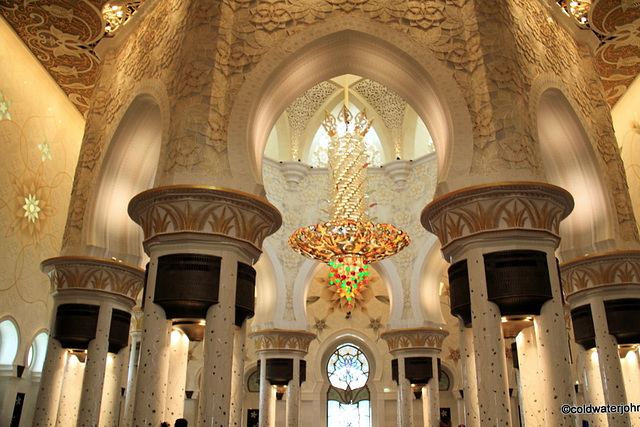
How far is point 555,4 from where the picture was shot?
738 centimetres

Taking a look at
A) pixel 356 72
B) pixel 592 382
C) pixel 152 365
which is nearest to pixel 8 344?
pixel 152 365

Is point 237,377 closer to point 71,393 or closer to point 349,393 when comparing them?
point 71,393

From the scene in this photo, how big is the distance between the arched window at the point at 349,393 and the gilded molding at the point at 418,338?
5.00 m

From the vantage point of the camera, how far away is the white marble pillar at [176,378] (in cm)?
525

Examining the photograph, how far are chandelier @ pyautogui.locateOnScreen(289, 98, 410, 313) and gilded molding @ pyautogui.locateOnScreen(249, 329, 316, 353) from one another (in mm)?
2008

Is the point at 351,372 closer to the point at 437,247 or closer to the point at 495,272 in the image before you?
the point at 437,247

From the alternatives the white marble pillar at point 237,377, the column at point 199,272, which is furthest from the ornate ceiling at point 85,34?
the white marble pillar at point 237,377

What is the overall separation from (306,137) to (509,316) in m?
→ 10.1

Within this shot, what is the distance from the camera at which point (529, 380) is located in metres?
5.12

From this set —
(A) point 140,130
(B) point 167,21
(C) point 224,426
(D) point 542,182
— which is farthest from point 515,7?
(C) point 224,426

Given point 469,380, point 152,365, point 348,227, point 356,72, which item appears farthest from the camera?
point 348,227

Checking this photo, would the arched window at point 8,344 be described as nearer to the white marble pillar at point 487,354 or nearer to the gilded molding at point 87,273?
the gilded molding at point 87,273

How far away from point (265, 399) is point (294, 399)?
0.63 metres

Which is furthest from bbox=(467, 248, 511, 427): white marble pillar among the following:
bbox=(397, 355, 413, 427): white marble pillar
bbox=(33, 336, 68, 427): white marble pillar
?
bbox=(397, 355, 413, 427): white marble pillar
